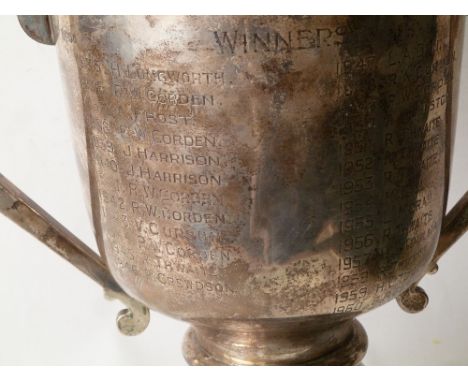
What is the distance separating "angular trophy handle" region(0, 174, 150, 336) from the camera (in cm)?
124

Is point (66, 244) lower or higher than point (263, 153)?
lower

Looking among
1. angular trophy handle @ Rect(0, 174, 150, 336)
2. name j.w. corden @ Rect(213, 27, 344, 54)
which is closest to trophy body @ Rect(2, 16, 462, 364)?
name j.w. corden @ Rect(213, 27, 344, 54)

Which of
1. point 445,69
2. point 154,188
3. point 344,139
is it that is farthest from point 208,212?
point 445,69

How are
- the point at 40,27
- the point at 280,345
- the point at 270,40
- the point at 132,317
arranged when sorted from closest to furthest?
the point at 270,40
the point at 40,27
the point at 280,345
the point at 132,317

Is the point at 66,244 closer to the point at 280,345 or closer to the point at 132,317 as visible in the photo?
the point at 132,317

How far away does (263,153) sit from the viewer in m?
1.00

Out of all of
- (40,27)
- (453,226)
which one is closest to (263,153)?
(40,27)

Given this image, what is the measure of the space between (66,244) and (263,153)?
1.35ft

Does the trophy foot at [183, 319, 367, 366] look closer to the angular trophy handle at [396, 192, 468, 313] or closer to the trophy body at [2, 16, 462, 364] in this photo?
the trophy body at [2, 16, 462, 364]

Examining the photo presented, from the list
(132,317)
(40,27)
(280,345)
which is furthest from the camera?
(132,317)

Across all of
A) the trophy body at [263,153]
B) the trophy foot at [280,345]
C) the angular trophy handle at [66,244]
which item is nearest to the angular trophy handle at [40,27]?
the trophy body at [263,153]

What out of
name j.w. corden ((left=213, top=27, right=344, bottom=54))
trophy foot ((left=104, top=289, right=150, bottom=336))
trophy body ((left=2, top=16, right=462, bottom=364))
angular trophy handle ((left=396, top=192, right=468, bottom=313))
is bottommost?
trophy foot ((left=104, top=289, right=150, bottom=336))

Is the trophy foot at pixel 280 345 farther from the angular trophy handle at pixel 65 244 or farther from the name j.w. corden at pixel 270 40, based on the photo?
the name j.w. corden at pixel 270 40

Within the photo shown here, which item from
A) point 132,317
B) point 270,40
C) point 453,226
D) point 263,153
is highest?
point 270,40
